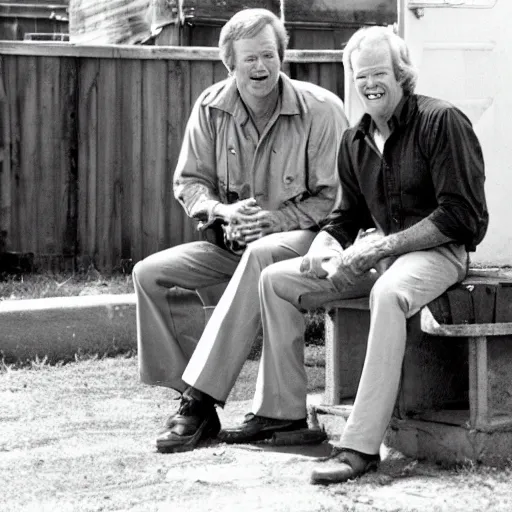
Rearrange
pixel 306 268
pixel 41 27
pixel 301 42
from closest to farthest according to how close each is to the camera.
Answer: pixel 306 268
pixel 301 42
pixel 41 27

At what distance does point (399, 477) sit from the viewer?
13.3ft

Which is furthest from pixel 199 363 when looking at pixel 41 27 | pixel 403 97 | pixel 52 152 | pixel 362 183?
pixel 41 27

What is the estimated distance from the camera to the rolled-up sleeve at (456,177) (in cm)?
417

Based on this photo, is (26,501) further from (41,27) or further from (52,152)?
(41,27)

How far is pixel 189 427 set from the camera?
4.64 m

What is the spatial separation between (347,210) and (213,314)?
2.22 ft

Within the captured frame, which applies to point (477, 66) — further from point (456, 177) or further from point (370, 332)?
point (370, 332)

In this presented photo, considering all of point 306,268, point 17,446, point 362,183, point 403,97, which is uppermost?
point 403,97

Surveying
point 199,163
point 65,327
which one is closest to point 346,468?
point 199,163

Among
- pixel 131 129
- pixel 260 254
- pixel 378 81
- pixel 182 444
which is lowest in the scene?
pixel 182 444

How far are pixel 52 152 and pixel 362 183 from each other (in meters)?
4.35

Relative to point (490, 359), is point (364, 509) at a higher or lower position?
lower

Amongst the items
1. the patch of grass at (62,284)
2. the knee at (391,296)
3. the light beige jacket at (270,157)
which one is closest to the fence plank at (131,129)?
the patch of grass at (62,284)

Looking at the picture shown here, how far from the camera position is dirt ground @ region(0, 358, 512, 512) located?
3.79 metres
